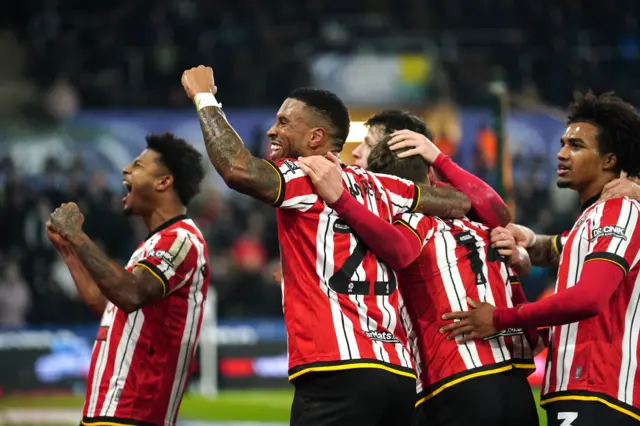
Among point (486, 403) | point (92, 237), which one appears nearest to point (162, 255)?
point (486, 403)

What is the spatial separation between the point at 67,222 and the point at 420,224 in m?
1.94

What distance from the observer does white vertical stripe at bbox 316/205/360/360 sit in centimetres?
468

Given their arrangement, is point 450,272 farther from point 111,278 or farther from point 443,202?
point 111,278

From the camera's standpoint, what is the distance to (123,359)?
5965 mm

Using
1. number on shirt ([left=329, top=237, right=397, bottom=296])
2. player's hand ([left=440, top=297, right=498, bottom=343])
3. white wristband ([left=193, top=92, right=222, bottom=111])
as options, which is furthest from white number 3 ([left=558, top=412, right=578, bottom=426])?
white wristband ([left=193, top=92, right=222, bottom=111])

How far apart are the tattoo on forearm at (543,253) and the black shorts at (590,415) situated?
131 cm

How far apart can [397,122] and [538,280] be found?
11753 millimetres

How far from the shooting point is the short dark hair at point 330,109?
17.0ft

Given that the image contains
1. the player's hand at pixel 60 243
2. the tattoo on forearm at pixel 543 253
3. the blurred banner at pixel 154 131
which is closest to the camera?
the player's hand at pixel 60 243

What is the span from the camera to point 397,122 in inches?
239

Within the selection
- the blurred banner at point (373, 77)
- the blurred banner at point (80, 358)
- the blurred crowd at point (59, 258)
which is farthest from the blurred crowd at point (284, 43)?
the blurred banner at point (80, 358)

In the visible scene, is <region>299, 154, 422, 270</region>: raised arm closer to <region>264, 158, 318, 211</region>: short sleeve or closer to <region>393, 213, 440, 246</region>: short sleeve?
<region>264, 158, 318, 211</region>: short sleeve

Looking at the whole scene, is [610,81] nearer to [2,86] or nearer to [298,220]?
[2,86]

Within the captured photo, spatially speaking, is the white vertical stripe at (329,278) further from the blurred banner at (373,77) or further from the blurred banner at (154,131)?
the blurred banner at (373,77)
